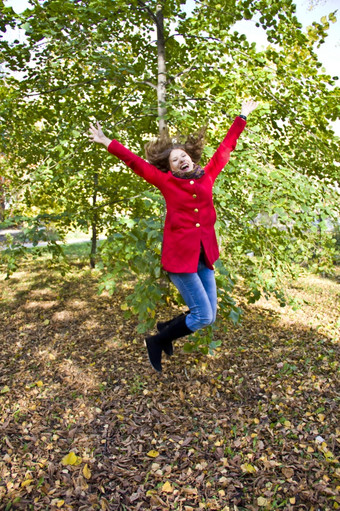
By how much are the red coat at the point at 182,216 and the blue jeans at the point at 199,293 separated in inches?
3.2

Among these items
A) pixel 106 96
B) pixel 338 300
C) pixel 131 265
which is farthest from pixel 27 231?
pixel 338 300

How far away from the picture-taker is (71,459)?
7.93 feet


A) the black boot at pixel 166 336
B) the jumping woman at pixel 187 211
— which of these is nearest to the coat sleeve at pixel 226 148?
the jumping woman at pixel 187 211

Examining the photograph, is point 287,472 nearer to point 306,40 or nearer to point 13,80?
point 306,40

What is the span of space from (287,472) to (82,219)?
3.08 meters

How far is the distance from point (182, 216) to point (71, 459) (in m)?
1.87

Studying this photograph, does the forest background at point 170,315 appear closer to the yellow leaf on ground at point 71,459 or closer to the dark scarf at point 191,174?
the yellow leaf on ground at point 71,459

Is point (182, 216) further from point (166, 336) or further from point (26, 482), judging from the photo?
point (26, 482)

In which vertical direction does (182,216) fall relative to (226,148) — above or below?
below

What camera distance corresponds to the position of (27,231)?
10.5ft

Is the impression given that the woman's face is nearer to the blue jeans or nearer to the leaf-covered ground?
the blue jeans

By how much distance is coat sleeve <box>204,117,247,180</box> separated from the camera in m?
2.49

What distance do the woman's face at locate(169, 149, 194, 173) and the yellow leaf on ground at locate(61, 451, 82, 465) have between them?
2143mm


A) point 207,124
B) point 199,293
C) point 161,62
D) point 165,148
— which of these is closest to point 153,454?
point 199,293
